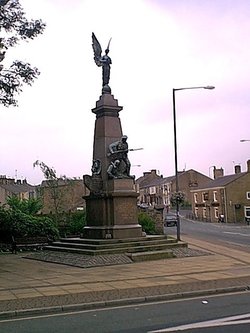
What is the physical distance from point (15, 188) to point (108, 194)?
81927 millimetres

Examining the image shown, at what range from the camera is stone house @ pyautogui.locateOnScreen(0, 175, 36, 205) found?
92688 millimetres

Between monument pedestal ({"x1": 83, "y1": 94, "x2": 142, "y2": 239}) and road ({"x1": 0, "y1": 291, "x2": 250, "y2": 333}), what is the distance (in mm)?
11220

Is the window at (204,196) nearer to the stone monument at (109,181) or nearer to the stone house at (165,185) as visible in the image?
the stone house at (165,185)

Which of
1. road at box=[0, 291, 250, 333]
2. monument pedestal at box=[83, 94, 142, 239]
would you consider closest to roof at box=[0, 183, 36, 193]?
monument pedestal at box=[83, 94, 142, 239]

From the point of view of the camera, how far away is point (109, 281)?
14398mm

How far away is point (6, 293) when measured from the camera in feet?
41.4

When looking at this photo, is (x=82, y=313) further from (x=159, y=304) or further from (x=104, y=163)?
(x=104, y=163)

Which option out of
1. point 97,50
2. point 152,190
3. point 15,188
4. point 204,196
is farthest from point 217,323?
point 152,190

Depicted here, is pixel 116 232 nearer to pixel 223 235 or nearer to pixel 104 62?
pixel 104 62

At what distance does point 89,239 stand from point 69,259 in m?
2.93

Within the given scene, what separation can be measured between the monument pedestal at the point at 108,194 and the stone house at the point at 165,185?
81.3 meters

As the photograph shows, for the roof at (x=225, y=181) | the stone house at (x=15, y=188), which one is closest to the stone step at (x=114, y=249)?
the roof at (x=225, y=181)

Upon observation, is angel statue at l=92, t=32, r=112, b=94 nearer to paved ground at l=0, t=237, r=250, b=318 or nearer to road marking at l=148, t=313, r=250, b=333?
paved ground at l=0, t=237, r=250, b=318

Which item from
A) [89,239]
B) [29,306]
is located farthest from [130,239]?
[29,306]
